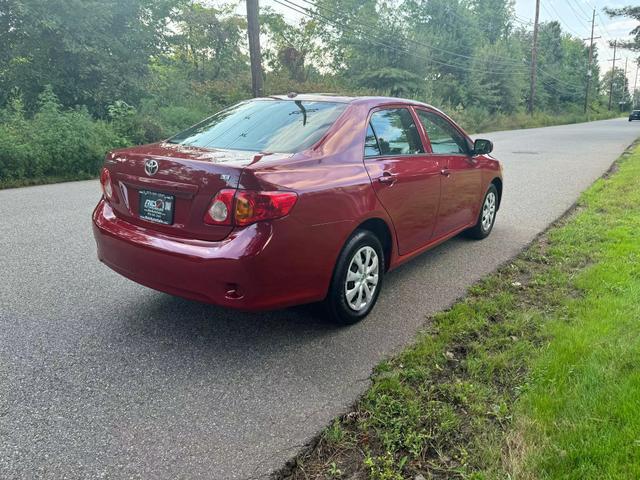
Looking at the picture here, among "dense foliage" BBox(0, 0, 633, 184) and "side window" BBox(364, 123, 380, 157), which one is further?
"dense foliage" BBox(0, 0, 633, 184)

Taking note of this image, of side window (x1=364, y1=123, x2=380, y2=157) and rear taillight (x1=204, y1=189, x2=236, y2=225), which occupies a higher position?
side window (x1=364, y1=123, x2=380, y2=157)

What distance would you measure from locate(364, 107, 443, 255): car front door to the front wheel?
1.48 metres

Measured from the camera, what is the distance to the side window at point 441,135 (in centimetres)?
473

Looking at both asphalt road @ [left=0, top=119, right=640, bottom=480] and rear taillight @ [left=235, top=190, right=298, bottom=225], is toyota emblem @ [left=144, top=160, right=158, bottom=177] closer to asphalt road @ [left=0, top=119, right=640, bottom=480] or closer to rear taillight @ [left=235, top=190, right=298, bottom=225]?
rear taillight @ [left=235, top=190, right=298, bottom=225]

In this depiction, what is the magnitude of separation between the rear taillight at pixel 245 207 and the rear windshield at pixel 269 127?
1.91 ft

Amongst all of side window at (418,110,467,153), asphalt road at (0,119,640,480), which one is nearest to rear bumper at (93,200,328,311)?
asphalt road at (0,119,640,480)

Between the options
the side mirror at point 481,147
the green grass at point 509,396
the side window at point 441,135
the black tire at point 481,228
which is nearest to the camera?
the green grass at point 509,396

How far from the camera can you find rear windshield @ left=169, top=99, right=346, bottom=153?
3.55 meters

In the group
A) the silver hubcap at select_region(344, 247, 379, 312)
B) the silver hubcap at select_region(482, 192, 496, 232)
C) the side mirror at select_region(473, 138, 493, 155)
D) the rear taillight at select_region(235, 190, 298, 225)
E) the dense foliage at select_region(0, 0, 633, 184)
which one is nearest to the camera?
the rear taillight at select_region(235, 190, 298, 225)

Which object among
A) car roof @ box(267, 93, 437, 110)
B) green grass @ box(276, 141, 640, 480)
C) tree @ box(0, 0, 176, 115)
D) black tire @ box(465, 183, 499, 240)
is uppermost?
tree @ box(0, 0, 176, 115)

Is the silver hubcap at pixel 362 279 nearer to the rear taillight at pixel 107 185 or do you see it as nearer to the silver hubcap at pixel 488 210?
the rear taillight at pixel 107 185

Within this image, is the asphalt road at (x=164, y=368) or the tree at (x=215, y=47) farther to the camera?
the tree at (x=215, y=47)

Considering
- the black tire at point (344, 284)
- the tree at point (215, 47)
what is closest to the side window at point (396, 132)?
the black tire at point (344, 284)

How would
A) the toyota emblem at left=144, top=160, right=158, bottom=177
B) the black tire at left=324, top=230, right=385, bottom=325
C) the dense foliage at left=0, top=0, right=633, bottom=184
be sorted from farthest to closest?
1. the dense foliage at left=0, top=0, right=633, bottom=184
2. the black tire at left=324, top=230, right=385, bottom=325
3. the toyota emblem at left=144, top=160, right=158, bottom=177
